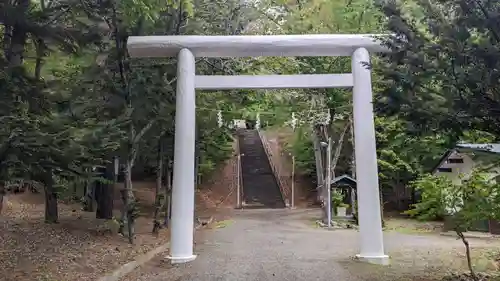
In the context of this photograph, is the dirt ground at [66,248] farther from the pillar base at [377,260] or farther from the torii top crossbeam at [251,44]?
the pillar base at [377,260]

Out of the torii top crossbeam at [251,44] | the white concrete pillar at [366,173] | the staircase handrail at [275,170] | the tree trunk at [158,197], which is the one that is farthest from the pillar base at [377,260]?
the staircase handrail at [275,170]

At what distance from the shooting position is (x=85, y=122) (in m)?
6.11

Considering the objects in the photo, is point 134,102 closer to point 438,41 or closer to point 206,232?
point 206,232

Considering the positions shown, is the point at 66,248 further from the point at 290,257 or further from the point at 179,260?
the point at 290,257

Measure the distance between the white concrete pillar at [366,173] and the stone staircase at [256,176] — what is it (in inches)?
605

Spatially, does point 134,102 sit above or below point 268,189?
above

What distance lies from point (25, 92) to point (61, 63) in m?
2.66

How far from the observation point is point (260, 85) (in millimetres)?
8914

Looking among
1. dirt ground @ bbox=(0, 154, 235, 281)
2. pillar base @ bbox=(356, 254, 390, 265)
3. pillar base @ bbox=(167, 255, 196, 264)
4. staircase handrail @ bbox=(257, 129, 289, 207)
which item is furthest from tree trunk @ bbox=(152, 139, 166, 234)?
staircase handrail @ bbox=(257, 129, 289, 207)

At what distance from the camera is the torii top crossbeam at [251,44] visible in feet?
28.8

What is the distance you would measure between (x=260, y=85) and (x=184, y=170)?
2.05 meters

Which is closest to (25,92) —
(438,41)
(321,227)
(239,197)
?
(438,41)

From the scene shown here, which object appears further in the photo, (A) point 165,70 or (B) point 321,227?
(B) point 321,227

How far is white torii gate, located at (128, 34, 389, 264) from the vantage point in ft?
27.8
